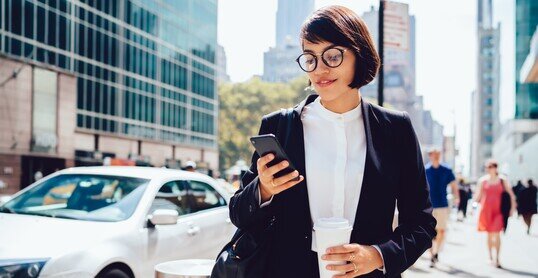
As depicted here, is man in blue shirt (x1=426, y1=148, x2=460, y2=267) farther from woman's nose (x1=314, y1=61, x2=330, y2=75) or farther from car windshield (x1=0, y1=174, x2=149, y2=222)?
woman's nose (x1=314, y1=61, x2=330, y2=75)

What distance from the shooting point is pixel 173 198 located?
19.5ft

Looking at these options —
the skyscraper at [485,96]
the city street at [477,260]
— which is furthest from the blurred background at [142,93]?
the skyscraper at [485,96]

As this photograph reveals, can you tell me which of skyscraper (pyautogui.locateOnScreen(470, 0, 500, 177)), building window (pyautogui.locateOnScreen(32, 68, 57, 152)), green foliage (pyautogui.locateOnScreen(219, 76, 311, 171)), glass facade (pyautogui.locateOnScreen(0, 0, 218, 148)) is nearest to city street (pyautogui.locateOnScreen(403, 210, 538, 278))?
building window (pyautogui.locateOnScreen(32, 68, 57, 152))

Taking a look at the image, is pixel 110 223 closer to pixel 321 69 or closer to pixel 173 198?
pixel 173 198

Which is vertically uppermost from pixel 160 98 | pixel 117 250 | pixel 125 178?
pixel 160 98

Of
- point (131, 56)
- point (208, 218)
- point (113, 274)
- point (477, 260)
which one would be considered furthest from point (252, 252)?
point (131, 56)

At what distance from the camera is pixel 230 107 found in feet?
209

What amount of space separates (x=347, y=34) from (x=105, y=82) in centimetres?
3822

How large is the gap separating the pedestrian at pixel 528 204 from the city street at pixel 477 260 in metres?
2.27

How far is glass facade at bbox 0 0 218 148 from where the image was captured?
3164cm

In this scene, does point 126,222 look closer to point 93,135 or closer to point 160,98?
point 93,135

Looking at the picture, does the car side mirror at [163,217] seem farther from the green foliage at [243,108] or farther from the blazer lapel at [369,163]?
the green foliage at [243,108]

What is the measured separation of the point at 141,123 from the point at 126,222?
38.8m

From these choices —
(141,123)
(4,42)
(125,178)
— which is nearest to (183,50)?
(141,123)
